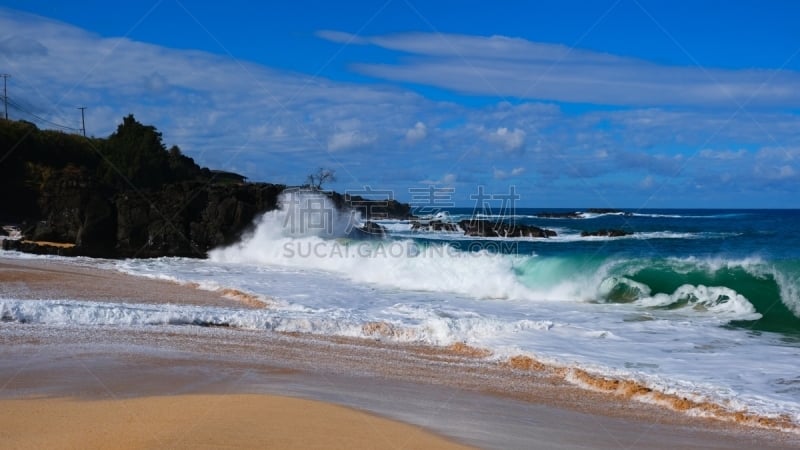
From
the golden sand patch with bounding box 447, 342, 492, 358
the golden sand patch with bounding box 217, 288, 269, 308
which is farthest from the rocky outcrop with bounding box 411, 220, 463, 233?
the golden sand patch with bounding box 447, 342, 492, 358

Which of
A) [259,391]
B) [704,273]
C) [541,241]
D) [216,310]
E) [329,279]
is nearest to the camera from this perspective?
[259,391]

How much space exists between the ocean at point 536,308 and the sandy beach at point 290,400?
75 cm

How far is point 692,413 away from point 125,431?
17.9 feet

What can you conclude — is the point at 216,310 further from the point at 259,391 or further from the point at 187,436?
the point at 187,436

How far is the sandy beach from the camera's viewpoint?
5062mm

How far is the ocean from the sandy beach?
29.6 inches

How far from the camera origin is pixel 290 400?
604 cm

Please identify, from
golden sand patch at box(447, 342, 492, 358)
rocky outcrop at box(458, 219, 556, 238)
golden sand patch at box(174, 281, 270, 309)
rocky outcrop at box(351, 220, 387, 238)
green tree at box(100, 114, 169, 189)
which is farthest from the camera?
green tree at box(100, 114, 169, 189)

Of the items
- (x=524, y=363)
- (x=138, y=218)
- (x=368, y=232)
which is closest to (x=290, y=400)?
(x=524, y=363)

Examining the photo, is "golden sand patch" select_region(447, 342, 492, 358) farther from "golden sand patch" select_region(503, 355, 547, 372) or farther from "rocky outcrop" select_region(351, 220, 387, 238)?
Result: "rocky outcrop" select_region(351, 220, 387, 238)

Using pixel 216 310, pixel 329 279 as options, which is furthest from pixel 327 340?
pixel 329 279

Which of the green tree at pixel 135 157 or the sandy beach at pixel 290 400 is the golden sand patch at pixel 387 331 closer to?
the sandy beach at pixel 290 400

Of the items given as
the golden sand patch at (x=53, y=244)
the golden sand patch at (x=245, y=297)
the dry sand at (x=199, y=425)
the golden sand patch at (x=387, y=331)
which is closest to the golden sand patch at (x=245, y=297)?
the golden sand patch at (x=245, y=297)

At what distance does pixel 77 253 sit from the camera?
26.6m
